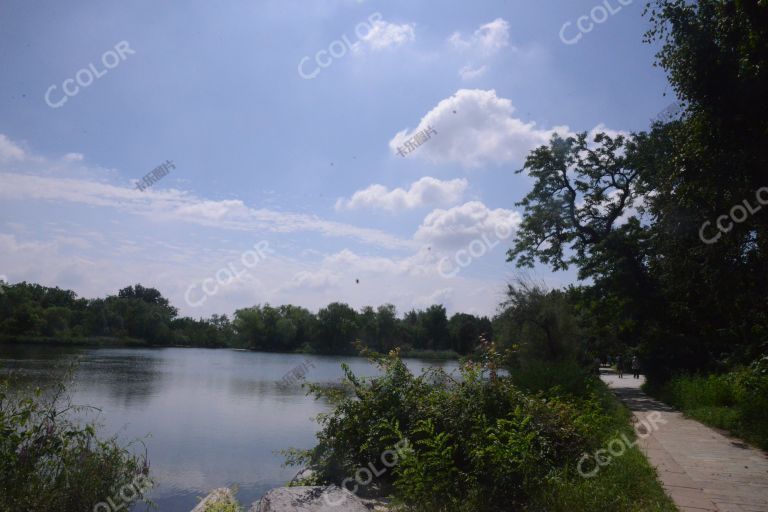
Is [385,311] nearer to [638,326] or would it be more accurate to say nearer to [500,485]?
[638,326]

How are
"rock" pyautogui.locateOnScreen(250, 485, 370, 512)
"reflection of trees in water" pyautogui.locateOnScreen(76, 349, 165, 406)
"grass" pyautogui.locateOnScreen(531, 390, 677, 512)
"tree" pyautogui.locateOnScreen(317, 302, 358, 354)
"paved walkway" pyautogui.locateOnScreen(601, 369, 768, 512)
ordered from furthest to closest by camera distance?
"tree" pyautogui.locateOnScreen(317, 302, 358, 354) → "reflection of trees in water" pyautogui.locateOnScreen(76, 349, 165, 406) → "paved walkway" pyautogui.locateOnScreen(601, 369, 768, 512) → "rock" pyautogui.locateOnScreen(250, 485, 370, 512) → "grass" pyautogui.locateOnScreen(531, 390, 677, 512)

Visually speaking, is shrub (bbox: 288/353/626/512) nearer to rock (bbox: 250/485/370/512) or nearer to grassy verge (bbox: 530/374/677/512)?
grassy verge (bbox: 530/374/677/512)

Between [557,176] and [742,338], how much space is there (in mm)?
10683

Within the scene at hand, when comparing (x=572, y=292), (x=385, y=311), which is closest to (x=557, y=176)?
(x=572, y=292)

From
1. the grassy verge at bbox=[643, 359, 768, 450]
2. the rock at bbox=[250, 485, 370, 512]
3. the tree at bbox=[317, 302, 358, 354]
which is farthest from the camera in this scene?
the tree at bbox=[317, 302, 358, 354]

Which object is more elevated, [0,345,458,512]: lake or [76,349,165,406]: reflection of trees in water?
[76,349,165,406]: reflection of trees in water

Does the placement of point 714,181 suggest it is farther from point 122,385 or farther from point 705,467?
point 122,385

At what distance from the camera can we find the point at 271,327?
3740 inches

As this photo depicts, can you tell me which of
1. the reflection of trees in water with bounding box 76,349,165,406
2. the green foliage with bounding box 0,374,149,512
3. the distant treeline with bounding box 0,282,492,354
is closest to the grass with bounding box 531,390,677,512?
the green foliage with bounding box 0,374,149,512

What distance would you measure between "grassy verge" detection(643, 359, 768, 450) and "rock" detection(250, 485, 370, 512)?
302 inches

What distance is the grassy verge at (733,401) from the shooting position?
988cm

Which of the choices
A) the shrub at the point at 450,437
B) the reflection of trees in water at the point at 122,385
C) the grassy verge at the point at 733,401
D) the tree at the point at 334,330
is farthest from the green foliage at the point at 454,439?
the tree at the point at 334,330

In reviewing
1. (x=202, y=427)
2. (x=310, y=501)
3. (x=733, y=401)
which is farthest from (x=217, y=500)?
(x=733, y=401)

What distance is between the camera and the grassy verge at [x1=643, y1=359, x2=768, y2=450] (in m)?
9.88
